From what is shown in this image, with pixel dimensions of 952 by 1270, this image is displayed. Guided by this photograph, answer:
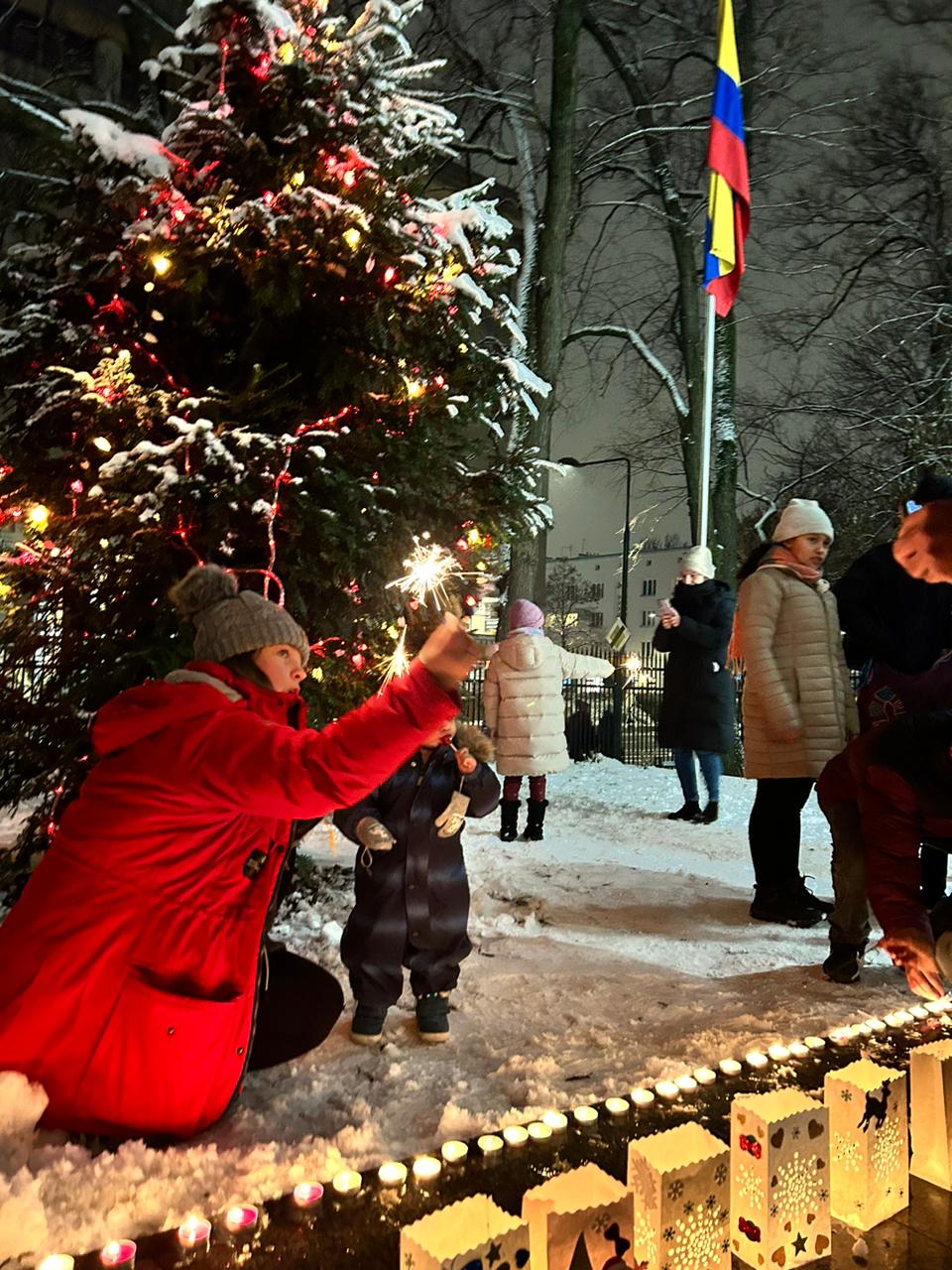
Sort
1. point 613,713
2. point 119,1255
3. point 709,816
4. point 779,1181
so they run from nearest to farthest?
1. point 119,1255
2. point 779,1181
3. point 709,816
4. point 613,713

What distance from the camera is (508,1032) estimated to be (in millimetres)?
3453

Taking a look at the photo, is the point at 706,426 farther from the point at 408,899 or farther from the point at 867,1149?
the point at 867,1149

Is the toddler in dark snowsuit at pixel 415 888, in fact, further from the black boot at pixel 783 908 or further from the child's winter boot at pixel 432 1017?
the black boot at pixel 783 908

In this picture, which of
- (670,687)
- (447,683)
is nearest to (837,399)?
(670,687)

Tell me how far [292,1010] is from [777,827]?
9.34ft

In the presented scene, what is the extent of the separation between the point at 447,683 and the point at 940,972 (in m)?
1.86

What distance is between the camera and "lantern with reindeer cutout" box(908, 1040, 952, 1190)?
186 centimetres

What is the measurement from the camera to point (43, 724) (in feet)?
14.6

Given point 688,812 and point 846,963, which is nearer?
point 846,963

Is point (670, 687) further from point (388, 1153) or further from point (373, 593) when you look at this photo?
point (388, 1153)

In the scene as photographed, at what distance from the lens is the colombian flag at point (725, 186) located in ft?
31.9

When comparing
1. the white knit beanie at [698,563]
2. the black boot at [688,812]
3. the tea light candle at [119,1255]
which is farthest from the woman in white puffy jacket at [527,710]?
the tea light candle at [119,1255]

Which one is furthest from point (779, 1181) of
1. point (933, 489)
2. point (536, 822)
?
point (536, 822)

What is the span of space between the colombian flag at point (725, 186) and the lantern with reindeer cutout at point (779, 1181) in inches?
372
